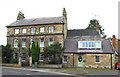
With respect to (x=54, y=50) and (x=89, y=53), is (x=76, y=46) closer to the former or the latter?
(x=89, y=53)

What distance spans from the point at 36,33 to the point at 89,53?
1308 cm

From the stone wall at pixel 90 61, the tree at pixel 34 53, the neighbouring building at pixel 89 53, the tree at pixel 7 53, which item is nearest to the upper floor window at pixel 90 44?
the neighbouring building at pixel 89 53

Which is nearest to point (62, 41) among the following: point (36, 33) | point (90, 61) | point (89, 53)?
point (36, 33)

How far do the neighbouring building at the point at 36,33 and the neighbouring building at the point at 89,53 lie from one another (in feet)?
10.4

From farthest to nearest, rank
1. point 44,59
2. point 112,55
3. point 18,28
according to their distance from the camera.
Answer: point 18,28
point 44,59
point 112,55

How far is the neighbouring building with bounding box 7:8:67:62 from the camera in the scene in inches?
2120

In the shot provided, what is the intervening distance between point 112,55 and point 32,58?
15.7 meters

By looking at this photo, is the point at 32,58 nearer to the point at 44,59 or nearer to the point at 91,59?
the point at 44,59

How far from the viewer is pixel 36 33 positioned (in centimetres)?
5572

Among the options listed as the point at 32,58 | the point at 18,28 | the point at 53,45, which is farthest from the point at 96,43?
the point at 18,28

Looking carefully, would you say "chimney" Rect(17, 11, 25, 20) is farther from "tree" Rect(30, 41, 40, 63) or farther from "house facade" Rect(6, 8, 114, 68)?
"tree" Rect(30, 41, 40, 63)

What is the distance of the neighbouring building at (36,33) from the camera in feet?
177

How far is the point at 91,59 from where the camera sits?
1964 inches

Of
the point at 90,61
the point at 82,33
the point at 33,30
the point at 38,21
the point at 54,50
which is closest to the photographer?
the point at 54,50
